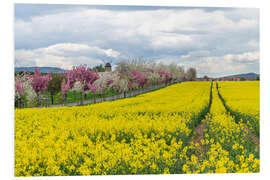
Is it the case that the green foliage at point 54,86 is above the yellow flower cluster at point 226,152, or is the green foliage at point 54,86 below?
above

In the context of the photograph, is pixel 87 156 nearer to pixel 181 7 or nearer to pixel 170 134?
pixel 170 134

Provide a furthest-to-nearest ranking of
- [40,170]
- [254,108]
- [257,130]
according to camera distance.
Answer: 1. [254,108]
2. [257,130]
3. [40,170]

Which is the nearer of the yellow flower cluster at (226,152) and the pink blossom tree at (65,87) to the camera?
the yellow flower cluster at (226,152)

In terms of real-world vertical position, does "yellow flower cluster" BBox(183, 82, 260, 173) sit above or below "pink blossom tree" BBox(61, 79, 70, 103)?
below

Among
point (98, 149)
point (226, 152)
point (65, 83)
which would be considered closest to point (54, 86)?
point (65, 83)

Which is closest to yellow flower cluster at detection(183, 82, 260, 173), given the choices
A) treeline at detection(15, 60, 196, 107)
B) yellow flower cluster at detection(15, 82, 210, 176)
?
yellow flower cluster at detection(15, 82, 210, 176)

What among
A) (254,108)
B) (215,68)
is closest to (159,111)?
(215,68)

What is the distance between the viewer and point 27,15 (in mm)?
7238

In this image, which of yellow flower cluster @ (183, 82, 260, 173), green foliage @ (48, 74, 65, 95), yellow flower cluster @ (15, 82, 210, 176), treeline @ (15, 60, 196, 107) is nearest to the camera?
yellow flower cluster @ (183, 82, 260, 173)

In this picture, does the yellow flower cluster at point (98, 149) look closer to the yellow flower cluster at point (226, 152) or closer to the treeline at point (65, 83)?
the yellow flower cluster at point (226, 152)

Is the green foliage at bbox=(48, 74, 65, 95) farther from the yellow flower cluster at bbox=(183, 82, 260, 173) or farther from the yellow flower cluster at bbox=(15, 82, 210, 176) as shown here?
the yellow flower cluster at bbox=(183, 82, 260, 173)

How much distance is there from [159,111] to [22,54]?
17.1 feet

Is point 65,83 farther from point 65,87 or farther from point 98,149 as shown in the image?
point 98,149

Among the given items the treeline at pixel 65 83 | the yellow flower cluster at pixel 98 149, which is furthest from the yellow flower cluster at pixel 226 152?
the treeline at pixel 65 83
